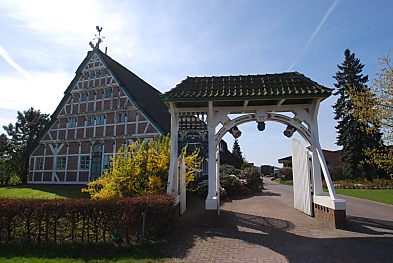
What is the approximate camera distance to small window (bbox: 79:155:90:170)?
2036 cm

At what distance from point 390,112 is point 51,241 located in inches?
518

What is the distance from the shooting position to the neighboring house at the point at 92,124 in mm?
19281

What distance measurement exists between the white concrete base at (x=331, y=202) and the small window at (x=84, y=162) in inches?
666

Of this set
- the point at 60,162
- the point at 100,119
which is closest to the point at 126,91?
the point at 100,119

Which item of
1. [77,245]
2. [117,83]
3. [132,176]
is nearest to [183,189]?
[132,176]

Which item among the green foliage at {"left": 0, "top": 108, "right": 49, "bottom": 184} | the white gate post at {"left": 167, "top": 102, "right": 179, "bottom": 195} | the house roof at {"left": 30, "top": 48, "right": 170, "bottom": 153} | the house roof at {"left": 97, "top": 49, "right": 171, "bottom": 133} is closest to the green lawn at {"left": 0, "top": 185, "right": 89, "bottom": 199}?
the house roof at {"left": 30, "top": 48, "right": 170, "bottom": 153}

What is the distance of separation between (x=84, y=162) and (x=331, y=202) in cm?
1802

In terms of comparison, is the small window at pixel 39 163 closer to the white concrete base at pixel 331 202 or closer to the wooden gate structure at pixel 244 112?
the wooden gate structure at pixel 244 112

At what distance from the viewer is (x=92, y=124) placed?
2084 centimetres

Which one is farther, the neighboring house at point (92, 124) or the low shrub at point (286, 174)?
the low shrub at point (286, 174)

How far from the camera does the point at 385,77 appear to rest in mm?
11789

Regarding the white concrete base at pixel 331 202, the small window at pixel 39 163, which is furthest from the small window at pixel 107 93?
the white concrete base at pixel 331 202

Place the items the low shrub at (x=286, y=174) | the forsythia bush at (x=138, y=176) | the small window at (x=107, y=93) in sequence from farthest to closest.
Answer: the low shrub at (x=286, y=174) → the small window at (x=107, y=93) → the forsythia bush at (x=138, y=176)

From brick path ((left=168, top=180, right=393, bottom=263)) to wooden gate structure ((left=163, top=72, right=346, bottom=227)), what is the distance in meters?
0.85
